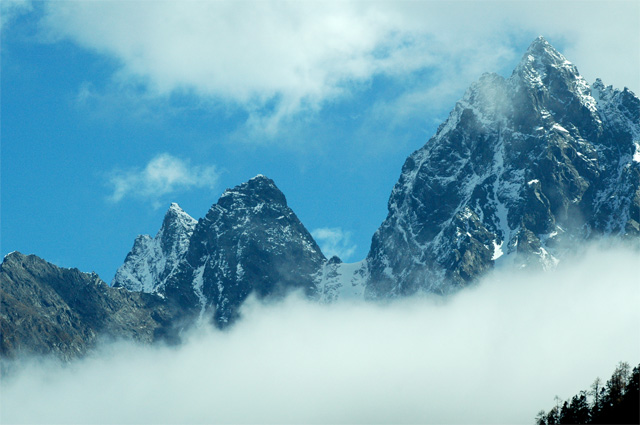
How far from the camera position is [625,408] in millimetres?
173000

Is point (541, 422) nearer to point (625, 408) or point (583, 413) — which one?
point (583, 413)

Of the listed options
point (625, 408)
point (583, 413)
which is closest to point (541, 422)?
point (583, 413)

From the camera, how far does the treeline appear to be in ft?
565

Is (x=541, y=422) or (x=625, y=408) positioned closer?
(x=625, y=408)

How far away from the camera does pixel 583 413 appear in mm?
185875

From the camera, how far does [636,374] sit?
17888 cm

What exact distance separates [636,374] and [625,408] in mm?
7674

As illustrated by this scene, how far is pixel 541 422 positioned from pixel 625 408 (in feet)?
74.2

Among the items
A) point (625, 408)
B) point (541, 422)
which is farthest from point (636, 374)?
point (541, 422)

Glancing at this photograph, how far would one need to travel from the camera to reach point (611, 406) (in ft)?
587

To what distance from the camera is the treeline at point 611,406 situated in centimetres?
17212

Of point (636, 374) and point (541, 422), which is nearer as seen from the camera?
point (636, 374)

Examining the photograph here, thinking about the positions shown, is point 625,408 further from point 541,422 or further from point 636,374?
point 541,422

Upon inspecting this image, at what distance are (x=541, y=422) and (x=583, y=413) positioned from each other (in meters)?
9.42
